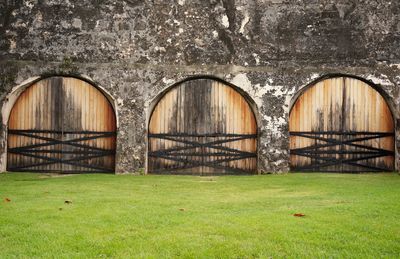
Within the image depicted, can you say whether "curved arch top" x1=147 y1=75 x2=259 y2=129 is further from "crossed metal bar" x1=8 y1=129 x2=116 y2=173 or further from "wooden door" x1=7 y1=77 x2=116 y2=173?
"crossed metal bar" x1=8 y1=129 x2=116 y2=173

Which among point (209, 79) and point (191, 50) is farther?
point (209, 79)

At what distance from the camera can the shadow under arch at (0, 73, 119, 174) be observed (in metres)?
12.0

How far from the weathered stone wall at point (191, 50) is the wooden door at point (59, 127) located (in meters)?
0.44

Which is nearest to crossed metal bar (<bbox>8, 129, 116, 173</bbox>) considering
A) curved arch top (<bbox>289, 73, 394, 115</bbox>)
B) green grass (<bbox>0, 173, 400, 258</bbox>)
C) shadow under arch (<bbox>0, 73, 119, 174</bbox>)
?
shadow under arch (<bbox>0, 73, 119, 174</bbox>)

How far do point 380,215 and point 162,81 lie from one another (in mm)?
7328

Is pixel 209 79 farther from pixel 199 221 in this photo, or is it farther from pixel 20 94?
pixel 199 221

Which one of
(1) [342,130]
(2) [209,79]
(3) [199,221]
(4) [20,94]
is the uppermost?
(2) [209,79]

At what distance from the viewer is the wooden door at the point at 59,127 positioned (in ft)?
40.2

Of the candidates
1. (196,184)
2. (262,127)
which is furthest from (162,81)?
(196,184)

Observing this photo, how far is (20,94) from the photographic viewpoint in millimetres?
12297

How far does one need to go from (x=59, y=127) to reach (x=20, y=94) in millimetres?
1279

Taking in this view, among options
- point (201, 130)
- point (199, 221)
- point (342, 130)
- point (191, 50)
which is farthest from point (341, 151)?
point (199, 221)

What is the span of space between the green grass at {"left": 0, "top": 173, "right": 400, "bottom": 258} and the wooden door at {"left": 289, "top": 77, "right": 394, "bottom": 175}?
350 cm

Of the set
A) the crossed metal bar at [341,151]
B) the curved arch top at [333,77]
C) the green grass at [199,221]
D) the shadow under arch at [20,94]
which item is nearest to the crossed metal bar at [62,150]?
the shadow under arch at [20,94]
